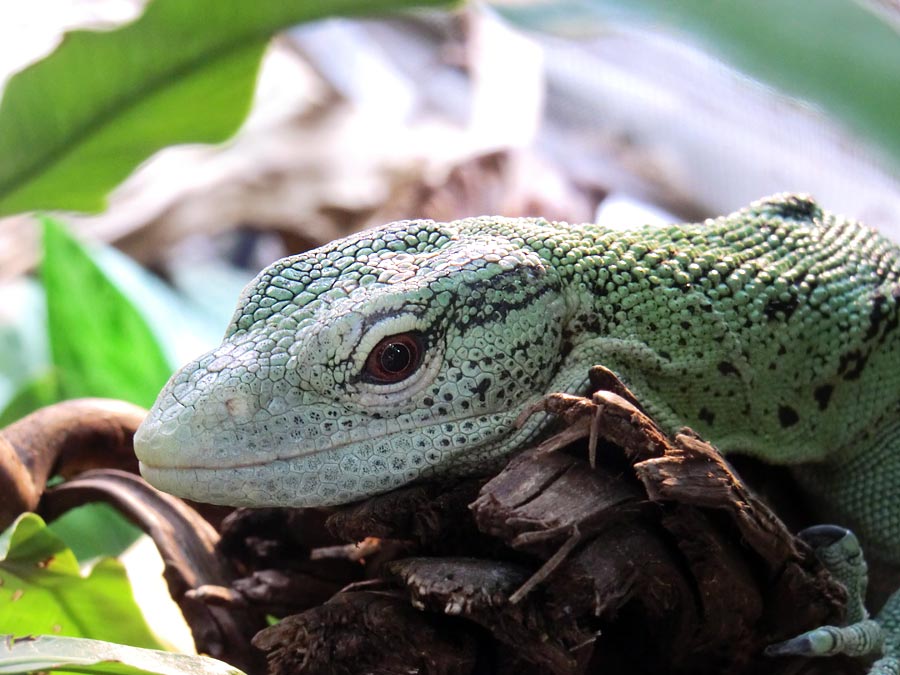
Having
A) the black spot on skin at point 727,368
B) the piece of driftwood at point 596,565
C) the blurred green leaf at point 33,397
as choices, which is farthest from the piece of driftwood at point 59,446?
the black spot on skin at point 727,368

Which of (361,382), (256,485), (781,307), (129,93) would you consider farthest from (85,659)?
(129,93)

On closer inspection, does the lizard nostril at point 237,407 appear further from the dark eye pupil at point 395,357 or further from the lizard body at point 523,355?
the dark eye pupil at point 395,357

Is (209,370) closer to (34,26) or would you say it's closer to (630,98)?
(630,98)

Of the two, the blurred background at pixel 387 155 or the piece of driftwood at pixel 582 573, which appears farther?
the blurred background at pixel 387 155

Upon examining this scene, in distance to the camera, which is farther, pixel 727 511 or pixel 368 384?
pixel 368 384

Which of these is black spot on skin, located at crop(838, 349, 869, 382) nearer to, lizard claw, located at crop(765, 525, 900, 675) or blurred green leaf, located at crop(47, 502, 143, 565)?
Result: lizard claw, located at crop(765, 525, 900, 675)

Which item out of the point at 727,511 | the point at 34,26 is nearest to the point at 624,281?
the point at 727,511

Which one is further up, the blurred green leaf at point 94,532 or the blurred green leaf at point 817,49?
the blurred green leaf at point 817,49
